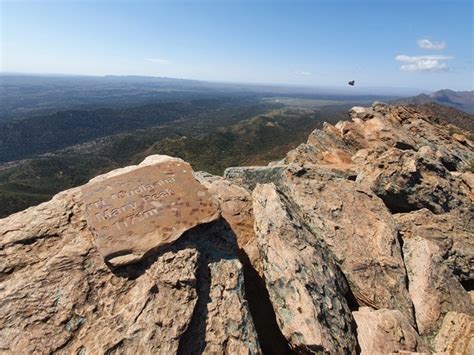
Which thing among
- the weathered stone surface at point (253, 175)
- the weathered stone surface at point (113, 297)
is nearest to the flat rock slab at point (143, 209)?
the weathered stone surface at point (113, 297)

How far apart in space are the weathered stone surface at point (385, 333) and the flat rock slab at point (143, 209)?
18.7 feet

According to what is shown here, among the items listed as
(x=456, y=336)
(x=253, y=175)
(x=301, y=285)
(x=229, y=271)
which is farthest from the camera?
(x=253, y=175)

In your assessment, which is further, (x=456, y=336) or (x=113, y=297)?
(x=456, y=336)

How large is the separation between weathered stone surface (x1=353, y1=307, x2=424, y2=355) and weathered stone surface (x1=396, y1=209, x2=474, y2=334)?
1.58m

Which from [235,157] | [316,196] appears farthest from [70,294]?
[235,157]

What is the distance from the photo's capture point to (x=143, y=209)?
→ 10.4m

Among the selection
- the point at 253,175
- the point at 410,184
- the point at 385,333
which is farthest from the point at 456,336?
the point at 253,175

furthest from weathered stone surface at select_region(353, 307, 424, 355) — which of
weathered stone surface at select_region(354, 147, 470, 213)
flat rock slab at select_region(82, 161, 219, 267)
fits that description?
weathered stone surface at select_region(354, 147, 470, 213)

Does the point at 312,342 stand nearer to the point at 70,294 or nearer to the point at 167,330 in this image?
the point at 167,330

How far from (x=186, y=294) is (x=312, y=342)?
3.49m

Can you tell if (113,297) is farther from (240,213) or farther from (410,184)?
(410,184)

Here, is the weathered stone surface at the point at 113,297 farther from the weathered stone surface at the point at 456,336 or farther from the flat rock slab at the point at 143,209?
the weathered stone surface at the point at 456,336

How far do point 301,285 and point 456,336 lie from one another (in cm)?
518

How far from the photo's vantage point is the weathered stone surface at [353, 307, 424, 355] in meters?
9.22
